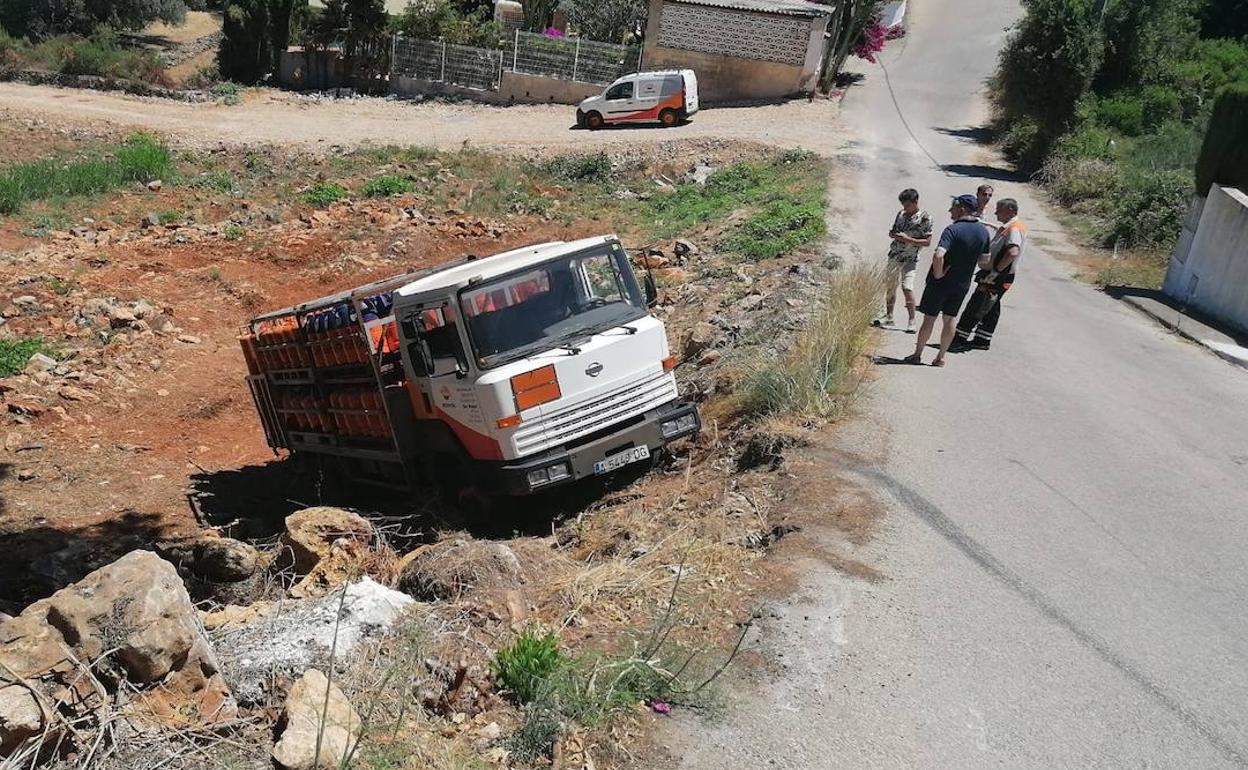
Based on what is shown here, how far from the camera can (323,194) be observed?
2223 cm

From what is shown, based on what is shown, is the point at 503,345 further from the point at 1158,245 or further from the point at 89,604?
the point at 1158,245

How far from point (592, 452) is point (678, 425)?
35.4 inches

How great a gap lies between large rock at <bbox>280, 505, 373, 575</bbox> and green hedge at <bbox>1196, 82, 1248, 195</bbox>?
42.4 feet

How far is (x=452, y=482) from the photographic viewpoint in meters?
9.73

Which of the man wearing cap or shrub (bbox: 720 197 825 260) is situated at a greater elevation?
the man wearing cap

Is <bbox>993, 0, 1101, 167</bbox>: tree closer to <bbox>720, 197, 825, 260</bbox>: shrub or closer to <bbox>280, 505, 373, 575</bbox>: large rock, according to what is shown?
<bbox>720, 197, 825, 260</bbox>: shrub

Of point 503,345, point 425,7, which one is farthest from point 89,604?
point 425,7

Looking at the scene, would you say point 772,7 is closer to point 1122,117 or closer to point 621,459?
point 1122,117

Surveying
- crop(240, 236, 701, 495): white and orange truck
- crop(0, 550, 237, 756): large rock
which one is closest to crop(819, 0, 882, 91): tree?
crop(240, 236, 701, 495): white and orange truck

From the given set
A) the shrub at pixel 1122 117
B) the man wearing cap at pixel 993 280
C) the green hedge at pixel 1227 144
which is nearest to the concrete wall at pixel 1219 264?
the green hedge at pixel 1227 144

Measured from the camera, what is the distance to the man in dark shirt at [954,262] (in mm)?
10180

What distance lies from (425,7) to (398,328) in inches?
1160

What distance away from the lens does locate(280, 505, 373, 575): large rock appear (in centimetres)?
789

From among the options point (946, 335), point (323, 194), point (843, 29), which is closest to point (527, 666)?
point (946, 335)
